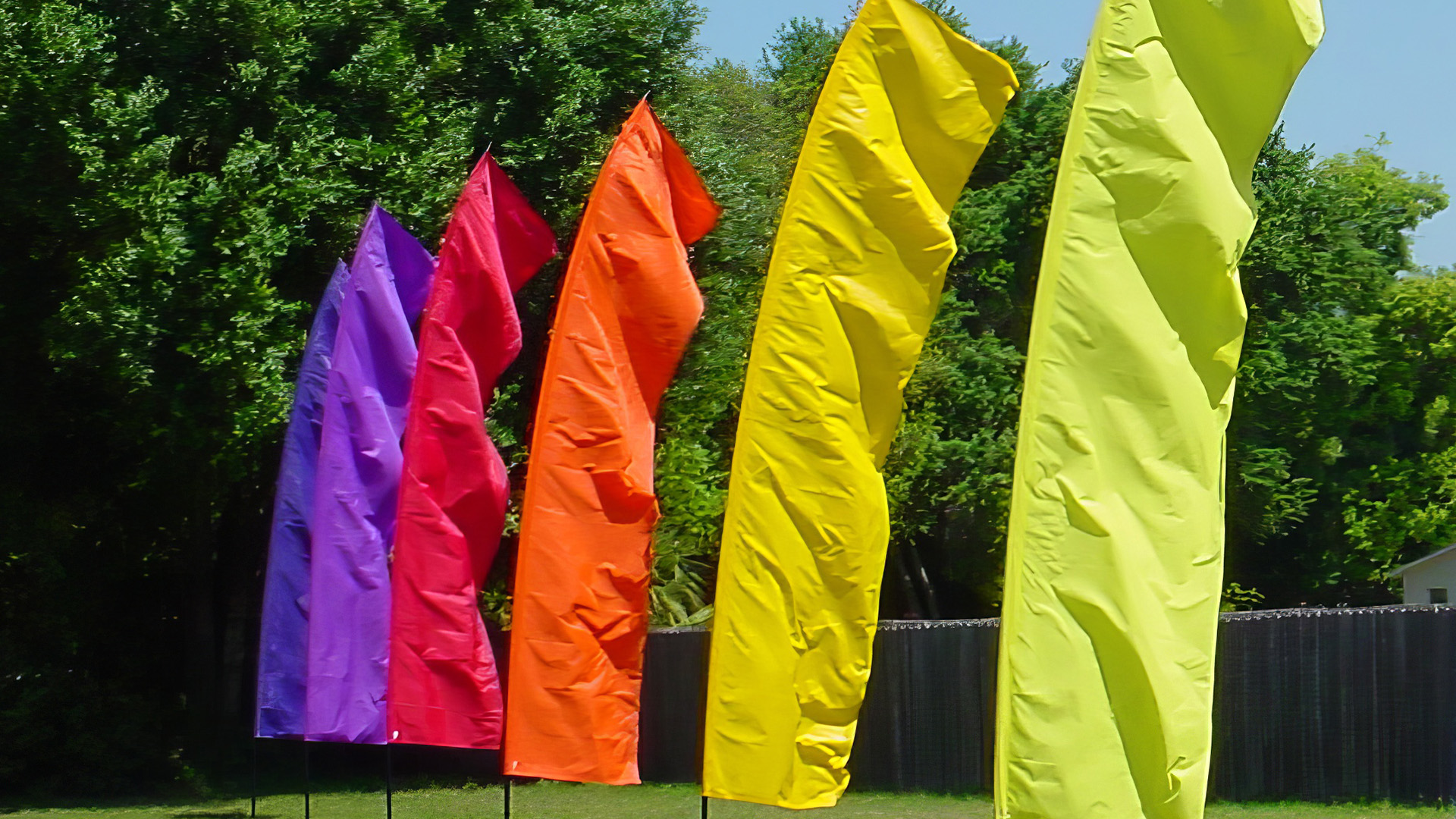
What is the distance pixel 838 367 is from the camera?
7.17 meters

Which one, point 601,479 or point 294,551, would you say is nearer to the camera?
point 601,479

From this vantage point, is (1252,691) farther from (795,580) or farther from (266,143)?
(266,143)

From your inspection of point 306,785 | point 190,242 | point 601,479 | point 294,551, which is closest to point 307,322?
point 190,242

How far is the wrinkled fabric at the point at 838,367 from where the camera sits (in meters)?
7.14

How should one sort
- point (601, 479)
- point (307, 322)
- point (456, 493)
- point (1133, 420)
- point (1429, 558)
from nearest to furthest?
1. point (1133, 420)
2. point (601, 479)
3. point (456, 493)
4. point (307, 322)
5. point (1429, 558)

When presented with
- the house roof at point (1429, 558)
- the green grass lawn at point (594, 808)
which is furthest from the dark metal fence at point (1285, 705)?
the house roof at point (1429, 558)

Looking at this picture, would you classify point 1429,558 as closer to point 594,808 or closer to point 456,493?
point 594,808

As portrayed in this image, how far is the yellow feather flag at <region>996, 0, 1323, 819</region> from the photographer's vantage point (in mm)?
4859

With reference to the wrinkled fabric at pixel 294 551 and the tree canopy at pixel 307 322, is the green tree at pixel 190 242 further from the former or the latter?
the wrinkled fabric at pixel 294 551

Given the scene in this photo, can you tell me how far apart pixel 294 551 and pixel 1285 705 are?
33.2 feet

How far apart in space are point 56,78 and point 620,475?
31.9ft

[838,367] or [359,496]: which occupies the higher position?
[838,367]

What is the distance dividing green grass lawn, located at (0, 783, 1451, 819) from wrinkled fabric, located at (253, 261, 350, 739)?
3.08 metres

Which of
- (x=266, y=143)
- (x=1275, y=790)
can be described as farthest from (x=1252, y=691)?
(x=266, y=143)
